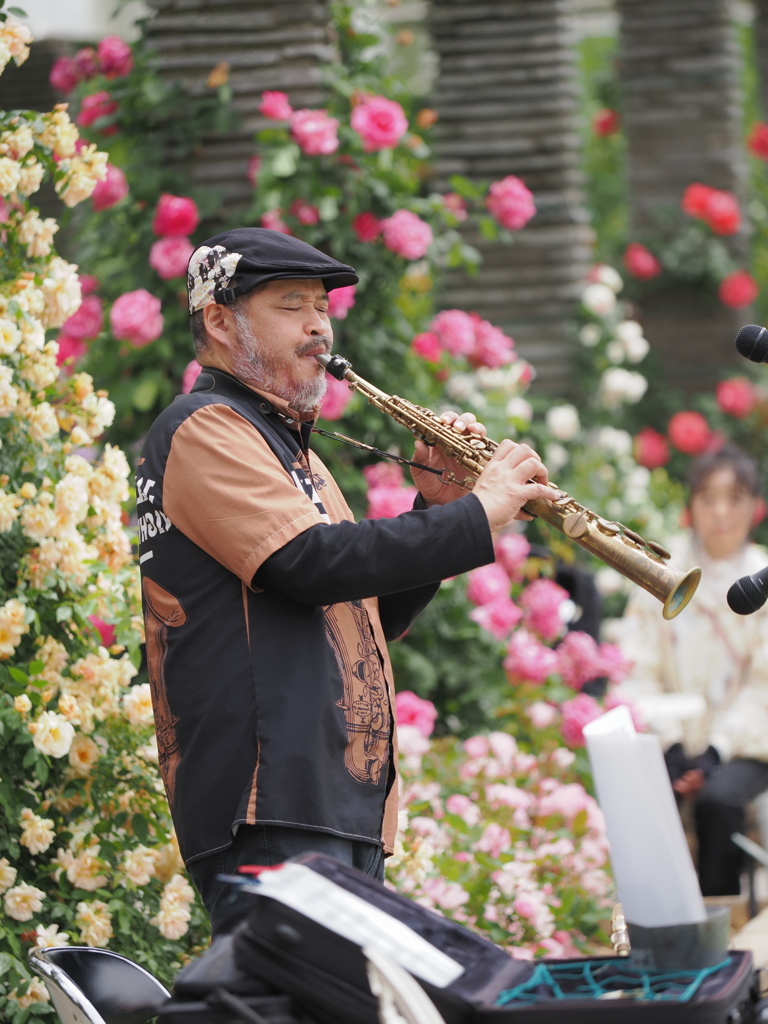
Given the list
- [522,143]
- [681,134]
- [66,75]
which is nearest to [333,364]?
[66,75]

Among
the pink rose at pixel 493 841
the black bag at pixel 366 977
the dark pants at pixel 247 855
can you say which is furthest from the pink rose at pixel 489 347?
the black bag at pixel 366 977

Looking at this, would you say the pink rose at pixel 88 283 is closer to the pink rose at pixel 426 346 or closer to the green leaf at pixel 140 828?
the pink rose at pixel 426 346

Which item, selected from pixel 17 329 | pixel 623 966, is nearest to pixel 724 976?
pixel 623 966

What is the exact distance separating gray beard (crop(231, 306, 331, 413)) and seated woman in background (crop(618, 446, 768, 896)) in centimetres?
275

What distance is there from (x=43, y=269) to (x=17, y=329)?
275mm

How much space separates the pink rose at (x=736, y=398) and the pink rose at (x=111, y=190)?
482 cm

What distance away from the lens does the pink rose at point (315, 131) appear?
15.2ft

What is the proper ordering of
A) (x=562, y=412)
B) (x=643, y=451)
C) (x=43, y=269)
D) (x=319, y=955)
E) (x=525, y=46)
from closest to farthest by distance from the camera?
(x=319, y=955)
(x=43, y=269)
(x=562, y=412)
(x=525, y=46)
(x=643, y=451)

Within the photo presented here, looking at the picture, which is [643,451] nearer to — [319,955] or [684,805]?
[684,805]

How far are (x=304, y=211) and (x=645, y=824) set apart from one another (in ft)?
10.9

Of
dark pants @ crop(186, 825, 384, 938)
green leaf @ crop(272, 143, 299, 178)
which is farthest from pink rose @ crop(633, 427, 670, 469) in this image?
dark pants @ crop(186, 825, 384, 938)

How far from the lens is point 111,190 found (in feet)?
15.3

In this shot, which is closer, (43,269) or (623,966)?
(623,966)

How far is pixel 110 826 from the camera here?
3.02 m
